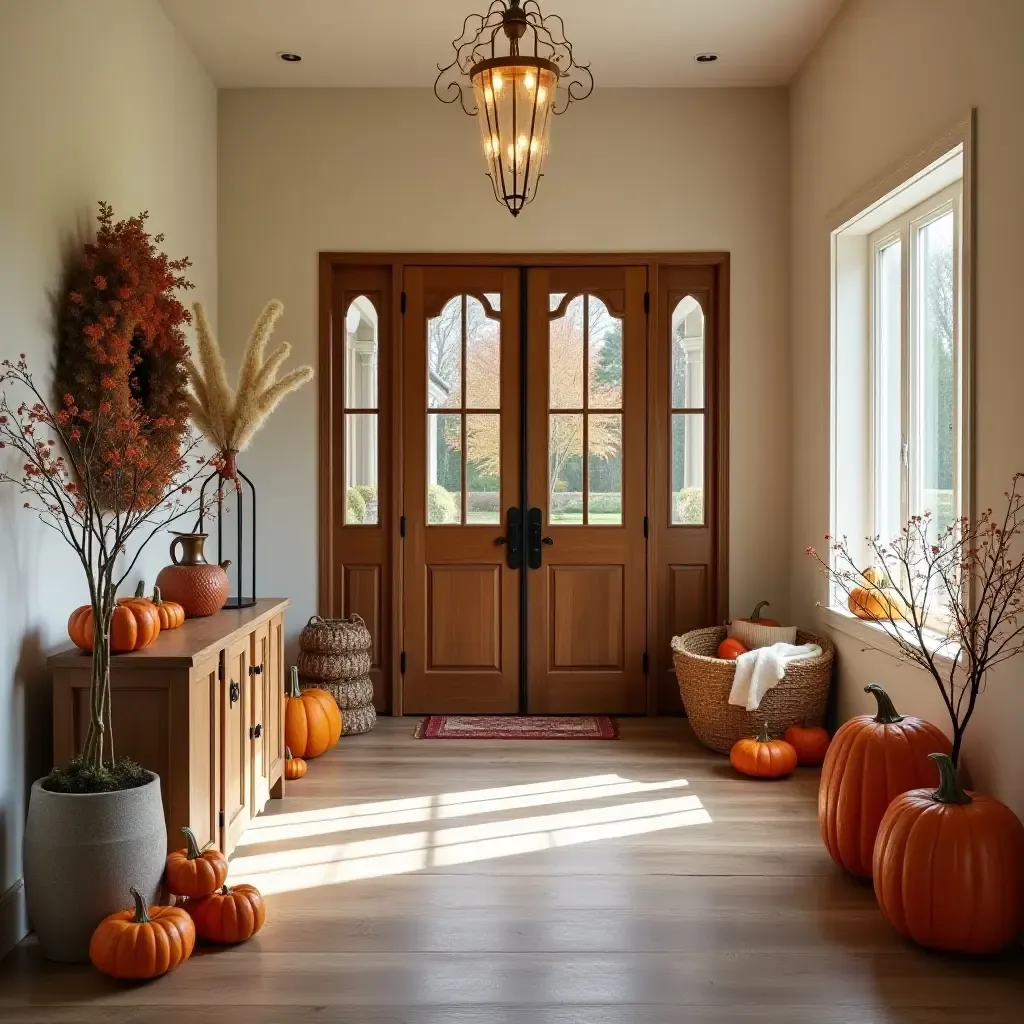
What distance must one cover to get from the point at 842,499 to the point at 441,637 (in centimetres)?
208

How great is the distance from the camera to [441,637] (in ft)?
18.1

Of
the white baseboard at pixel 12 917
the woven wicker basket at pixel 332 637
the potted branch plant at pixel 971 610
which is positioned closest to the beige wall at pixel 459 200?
the woven wicker basket at pixel 332 637

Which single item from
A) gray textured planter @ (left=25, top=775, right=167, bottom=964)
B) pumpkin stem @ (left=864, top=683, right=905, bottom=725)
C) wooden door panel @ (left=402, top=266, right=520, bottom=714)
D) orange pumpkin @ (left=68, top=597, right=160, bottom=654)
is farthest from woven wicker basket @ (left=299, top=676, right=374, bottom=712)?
pumpkin stem @ (left=864, top=683, right=905, bottom=725)

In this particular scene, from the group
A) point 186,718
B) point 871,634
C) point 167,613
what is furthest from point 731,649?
point 186,718

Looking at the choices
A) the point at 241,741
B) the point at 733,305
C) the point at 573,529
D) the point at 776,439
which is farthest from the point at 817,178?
the point at 241,741

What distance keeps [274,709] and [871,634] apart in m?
2.28

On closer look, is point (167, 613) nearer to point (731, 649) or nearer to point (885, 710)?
point (885, 710)

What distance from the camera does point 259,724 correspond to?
372 centimetres

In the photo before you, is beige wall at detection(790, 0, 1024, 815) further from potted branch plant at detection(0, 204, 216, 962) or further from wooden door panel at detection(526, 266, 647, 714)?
potted branch plant at detection(0, 204, 216, 962)

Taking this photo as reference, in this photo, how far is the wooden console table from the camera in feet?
9.53

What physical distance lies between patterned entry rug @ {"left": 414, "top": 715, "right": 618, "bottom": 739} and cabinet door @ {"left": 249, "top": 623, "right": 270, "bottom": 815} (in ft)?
4.29

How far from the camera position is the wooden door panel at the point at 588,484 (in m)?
5.46

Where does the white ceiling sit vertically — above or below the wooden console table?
above

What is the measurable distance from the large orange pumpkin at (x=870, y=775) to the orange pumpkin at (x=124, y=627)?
209 cm
